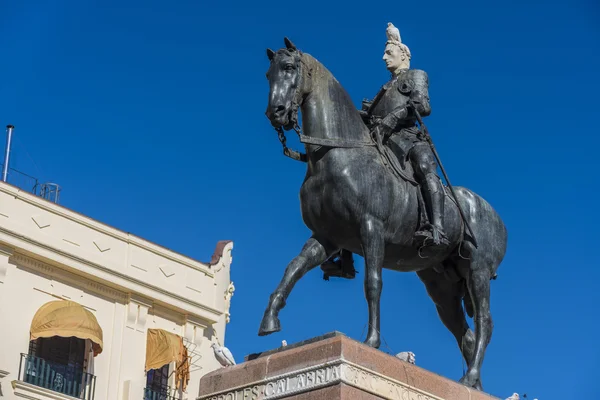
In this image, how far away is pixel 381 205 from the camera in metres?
12.7

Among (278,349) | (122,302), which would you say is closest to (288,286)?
(278,349)

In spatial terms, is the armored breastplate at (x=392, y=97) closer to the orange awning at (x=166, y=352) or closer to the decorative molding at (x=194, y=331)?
the orange awning at (x=166, y=352)

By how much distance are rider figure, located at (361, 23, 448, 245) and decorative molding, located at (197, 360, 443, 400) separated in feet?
5.83

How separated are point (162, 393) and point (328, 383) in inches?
904

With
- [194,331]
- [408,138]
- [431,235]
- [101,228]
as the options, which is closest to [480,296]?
[431,235]

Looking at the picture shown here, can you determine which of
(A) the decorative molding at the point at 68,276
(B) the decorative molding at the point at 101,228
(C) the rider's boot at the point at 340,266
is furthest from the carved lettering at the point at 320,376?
(B) the decorative molding at the point at 101,228

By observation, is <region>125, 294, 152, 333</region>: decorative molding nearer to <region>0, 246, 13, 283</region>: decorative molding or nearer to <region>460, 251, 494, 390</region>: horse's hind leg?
<region>0, 246, 13, 283</region>: decorative molding

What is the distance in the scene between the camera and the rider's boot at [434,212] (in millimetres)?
13016

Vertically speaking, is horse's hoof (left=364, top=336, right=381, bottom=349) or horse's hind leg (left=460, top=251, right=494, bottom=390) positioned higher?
horse's hind leg (left=460, top=251, right=494, bottom=390)

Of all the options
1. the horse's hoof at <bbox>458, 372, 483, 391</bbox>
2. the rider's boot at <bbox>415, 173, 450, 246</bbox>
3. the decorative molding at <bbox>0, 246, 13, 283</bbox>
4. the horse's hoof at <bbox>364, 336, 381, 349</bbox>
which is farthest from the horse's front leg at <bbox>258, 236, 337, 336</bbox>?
the decorative molding at <bbox>0, 246, 13, 283</bbox>

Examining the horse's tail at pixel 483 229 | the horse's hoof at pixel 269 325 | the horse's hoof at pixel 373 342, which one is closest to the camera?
the horse's hoof at pixel 373 342

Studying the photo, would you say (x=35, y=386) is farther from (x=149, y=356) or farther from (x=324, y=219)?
(x=324, y=219)

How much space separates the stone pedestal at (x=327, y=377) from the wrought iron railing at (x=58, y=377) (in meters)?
18.9

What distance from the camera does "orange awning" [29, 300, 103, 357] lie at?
101ft
